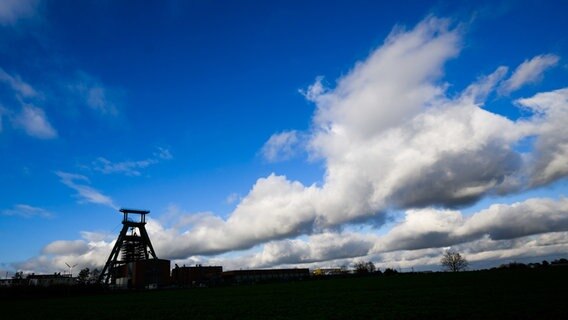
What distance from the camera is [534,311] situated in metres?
17.9

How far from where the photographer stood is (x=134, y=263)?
88938 millimetres

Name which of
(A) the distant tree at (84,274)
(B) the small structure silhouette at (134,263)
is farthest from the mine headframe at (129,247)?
(A) the distant tree at (84,274)

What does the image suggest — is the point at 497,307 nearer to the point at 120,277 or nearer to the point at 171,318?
the point at 171,318

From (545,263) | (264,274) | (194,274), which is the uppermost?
(194,274)

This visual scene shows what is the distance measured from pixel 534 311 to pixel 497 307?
248cm

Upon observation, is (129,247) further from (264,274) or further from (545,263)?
(545,263)

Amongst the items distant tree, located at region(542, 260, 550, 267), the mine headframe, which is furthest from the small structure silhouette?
distant tree, located at region(542, 260, 550, 267)

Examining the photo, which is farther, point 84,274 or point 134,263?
point 84,274

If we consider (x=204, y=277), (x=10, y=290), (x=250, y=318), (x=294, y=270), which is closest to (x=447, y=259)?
(x=294, y=270)

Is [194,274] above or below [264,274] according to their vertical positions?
above

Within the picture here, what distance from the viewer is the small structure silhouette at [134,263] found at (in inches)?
3472

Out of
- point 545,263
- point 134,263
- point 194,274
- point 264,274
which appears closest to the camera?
point 134,263

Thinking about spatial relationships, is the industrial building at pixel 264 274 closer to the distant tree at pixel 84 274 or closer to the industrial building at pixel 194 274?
the industrial building at pixel 194 274

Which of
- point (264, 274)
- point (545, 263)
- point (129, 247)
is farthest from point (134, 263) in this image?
point (545, 263)
